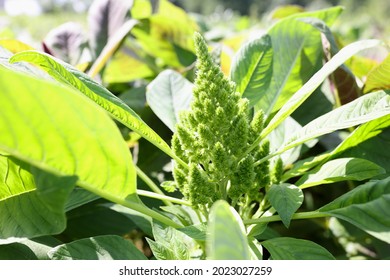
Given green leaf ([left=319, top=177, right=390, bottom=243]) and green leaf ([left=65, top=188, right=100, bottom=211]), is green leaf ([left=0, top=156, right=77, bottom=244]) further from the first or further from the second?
green leaf ([left=319, top=177, right=390, bottom=243])

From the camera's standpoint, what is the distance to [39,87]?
0.59 meters

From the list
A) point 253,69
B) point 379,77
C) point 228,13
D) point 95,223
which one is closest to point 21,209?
point 95,223

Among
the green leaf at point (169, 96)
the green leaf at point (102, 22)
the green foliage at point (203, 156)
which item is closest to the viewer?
the green foliage at point (203, 156)

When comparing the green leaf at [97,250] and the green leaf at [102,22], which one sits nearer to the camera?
the green leaf at [97,250]

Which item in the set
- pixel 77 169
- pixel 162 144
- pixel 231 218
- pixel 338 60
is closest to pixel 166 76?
pixel 162 144

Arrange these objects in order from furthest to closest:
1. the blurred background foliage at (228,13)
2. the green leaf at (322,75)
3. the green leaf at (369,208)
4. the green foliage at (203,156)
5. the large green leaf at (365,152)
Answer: the blurred background foliage at (228,13) → the large green leaf at (365,152) → the green leaf at (322,75) → the green leaf at (369,208) → the green foliage at (203,156)

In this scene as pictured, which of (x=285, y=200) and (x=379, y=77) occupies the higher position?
(x=379, y=77)

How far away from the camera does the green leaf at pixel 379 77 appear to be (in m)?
1.08

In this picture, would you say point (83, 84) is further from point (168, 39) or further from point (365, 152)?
point (168, 39)

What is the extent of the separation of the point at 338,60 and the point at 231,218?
0.45m

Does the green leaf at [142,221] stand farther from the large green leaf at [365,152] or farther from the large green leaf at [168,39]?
the large green leaf at [168,39]

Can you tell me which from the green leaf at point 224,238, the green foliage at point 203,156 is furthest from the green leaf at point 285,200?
the green leaf at point 224,238

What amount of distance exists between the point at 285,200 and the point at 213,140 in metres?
0.17

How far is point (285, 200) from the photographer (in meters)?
0.85
